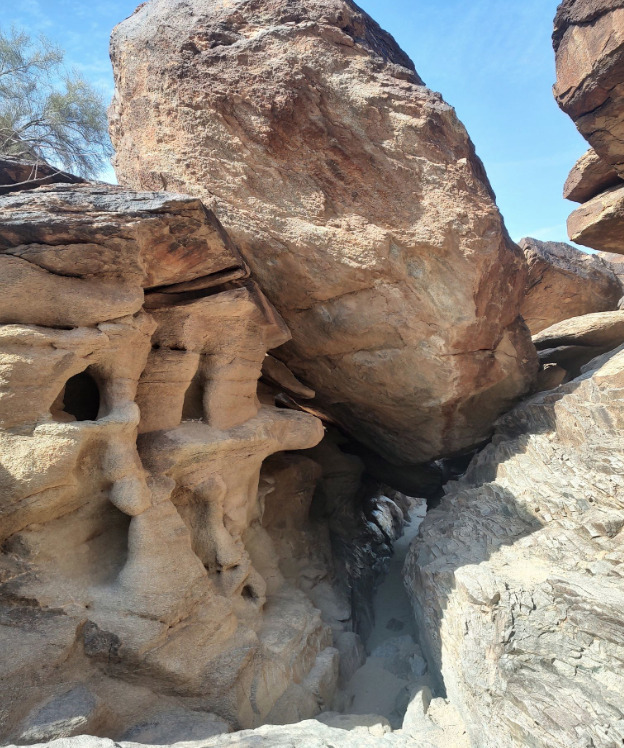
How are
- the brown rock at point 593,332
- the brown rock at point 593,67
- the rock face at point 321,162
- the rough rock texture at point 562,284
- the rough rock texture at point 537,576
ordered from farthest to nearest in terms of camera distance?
the rough rock texture at point 562,284, the brown rock at point 593,332, the rock face at point 321,162, the brown rock at point 593,67, the rough rock texture at point 537,576

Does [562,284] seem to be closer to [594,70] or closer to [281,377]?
[594,70]

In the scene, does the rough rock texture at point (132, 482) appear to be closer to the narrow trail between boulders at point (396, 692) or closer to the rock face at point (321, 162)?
the narrow trail between boulders at point (396, 692)

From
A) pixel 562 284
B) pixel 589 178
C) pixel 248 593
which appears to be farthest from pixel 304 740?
pixel 562 284

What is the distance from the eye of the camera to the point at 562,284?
988 cm

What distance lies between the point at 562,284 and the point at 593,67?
5.48 m

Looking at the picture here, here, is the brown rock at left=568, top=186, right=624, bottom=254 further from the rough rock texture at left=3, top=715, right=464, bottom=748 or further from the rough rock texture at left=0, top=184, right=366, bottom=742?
the rough rock texture at left=3, top=715, right=464, bottom=748

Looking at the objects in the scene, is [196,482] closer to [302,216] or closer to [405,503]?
[302,216]

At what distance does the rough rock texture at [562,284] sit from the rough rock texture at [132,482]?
21.4 feet

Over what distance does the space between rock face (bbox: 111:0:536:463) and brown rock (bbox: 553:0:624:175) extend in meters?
1.20

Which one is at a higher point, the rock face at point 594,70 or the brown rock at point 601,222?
the rock face at point 594,70

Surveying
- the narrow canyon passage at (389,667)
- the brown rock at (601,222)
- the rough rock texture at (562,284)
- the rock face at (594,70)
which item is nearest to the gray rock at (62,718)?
the narrow canyon passage at (389,667)

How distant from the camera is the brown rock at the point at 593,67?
15.7 feet

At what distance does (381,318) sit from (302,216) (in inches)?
59.3

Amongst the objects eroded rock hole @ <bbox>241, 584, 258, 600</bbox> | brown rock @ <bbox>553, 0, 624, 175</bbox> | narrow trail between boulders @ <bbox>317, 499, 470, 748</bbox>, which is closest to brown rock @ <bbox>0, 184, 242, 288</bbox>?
eroded rock hole @ <bbox>241, 584, 258, 600</bbox>
